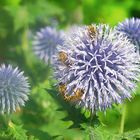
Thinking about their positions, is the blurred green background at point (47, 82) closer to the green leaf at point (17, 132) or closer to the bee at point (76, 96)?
the green leaf at point (17, 132)

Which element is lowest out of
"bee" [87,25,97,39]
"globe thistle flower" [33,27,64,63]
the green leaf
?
the green leaf

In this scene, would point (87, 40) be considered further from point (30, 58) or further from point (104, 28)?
point (30, 58)

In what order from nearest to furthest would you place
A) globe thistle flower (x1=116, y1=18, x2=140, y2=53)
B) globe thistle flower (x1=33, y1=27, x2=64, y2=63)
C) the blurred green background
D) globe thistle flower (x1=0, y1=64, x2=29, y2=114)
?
the blurred green background → globe thistle flower (x1=0, y1=64, x2=29, y2=114) → globe thistle flower (x1=116, y1=18, x2=140, y2=53) → globe thistle flower (x1=33, y1=27, x2=64, y2=63)

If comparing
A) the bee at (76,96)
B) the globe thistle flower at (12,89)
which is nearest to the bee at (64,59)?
the bee at (76,96)

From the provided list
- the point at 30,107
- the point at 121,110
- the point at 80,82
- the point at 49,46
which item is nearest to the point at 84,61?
the point at 80,82

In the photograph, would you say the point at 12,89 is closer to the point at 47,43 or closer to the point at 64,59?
the point at 64,59

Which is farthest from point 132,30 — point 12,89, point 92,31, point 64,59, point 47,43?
point 47,43

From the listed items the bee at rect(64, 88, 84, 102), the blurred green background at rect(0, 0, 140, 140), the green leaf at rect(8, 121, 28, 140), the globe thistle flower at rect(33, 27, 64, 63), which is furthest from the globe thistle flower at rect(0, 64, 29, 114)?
the globe thistle flower at rect(33, 27, 64, 63)

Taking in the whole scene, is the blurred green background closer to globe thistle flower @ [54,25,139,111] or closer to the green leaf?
the green leaf
